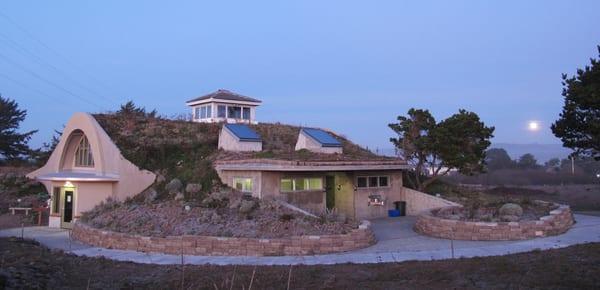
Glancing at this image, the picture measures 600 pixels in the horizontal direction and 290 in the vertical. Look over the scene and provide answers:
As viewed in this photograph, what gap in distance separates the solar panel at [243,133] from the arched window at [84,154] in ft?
21.3

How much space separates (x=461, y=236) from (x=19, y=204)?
20118mm

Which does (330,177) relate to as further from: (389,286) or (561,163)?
(561,163)

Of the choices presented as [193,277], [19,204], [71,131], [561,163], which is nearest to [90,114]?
[71,131]

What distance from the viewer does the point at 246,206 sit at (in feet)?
50.8

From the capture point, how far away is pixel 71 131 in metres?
21.8

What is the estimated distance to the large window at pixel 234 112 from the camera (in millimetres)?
29000

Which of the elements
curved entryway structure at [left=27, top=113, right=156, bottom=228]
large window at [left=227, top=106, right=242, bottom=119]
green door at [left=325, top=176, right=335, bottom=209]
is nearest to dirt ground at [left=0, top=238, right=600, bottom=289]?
curved entryway structure at [left=27, top=113, right=156, bottom=228]

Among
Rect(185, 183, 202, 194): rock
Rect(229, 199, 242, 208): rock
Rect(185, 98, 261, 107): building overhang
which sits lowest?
Rect(229, 199, 242, 208): rock

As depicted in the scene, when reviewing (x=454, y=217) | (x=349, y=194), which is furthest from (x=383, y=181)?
(x=454, y=217)

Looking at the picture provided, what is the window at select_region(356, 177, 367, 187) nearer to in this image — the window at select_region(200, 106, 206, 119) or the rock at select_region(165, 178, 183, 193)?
the rock at select_region(165, 178, 183, 193)

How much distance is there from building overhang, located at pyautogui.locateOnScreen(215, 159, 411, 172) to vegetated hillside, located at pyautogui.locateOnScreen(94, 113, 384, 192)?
55cm

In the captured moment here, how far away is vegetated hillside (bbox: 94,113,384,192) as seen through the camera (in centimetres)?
1956

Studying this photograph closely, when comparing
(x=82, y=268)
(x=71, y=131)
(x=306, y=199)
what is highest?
(x=71, y=131)

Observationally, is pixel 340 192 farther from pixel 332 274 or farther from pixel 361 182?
pixel 332 274
